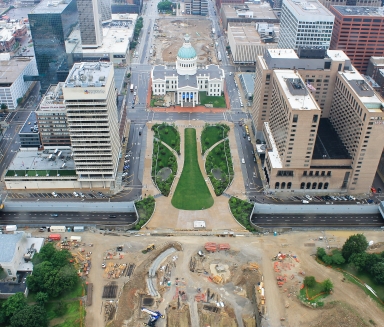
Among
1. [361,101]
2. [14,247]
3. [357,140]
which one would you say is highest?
[361,101]

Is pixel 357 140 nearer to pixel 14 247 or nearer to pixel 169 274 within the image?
pixel 169 274

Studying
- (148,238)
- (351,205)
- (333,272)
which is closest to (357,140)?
(351,205)

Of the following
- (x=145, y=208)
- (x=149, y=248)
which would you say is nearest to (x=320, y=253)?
(x=149, y=248)

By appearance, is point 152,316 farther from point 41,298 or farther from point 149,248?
point 41,298

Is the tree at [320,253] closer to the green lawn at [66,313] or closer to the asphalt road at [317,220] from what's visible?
the asphalt road at [317,220]

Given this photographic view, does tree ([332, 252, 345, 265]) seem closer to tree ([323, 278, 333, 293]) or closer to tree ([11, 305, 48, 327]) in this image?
tree ([323, 278, 333, 293])

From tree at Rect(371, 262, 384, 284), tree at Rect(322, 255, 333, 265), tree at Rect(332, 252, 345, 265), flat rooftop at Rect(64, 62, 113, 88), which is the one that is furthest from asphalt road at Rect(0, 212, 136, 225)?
tree at Rect(371, 262, 384, 284)

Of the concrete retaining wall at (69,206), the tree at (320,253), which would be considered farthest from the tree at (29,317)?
the tree at (320,253)
